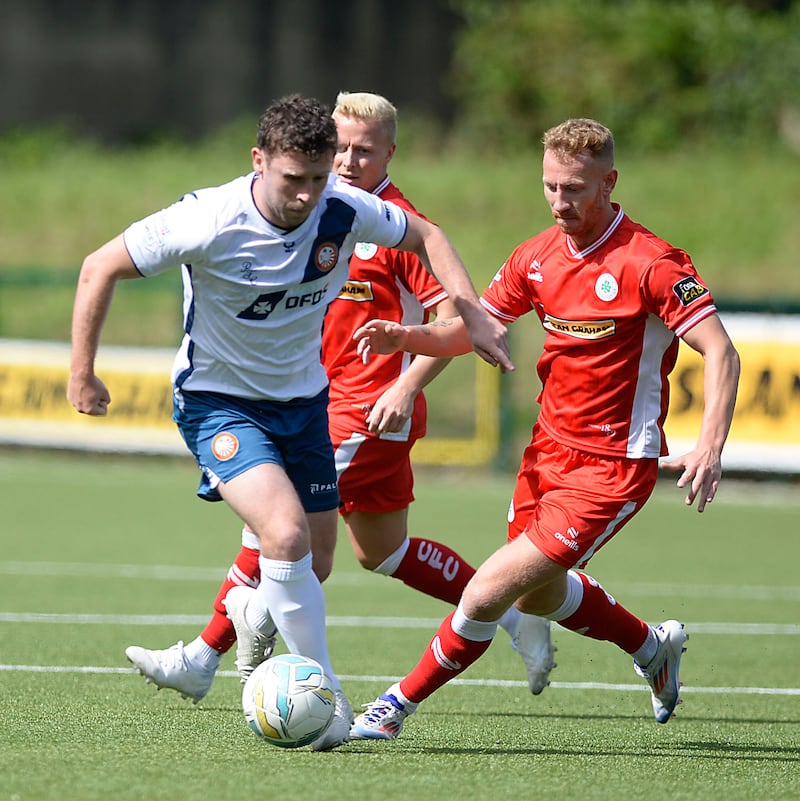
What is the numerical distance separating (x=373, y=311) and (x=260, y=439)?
1.33m

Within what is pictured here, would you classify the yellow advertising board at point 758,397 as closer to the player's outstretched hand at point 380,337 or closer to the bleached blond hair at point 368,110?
the bleached blond hair at point 368,110

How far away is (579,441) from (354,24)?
2688 cm

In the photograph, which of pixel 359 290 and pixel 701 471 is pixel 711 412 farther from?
pixel 359 290

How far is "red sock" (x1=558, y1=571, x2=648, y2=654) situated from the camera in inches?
219

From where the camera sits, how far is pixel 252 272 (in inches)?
187

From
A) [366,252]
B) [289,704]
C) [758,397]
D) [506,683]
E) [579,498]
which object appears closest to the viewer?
[289,704]

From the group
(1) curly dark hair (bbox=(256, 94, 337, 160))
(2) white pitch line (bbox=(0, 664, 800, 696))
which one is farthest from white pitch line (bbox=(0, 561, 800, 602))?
(1) curly dark hair (bbox=(256, 94, 337, 160))

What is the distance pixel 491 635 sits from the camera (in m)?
5.16

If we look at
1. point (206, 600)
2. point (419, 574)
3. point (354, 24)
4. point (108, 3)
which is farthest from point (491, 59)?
point (419, 574)

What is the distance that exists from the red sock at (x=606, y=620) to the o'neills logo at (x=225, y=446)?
1551 millimetres

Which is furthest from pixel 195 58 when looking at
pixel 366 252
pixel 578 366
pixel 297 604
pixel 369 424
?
pixel 297 604

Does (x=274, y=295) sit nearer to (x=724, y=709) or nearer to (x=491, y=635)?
(x=491, y=635)

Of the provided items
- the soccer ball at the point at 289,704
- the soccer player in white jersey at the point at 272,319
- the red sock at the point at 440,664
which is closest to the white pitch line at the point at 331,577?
the red sock at the point at 440,664

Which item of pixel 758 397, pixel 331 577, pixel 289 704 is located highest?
pixel 289 704
